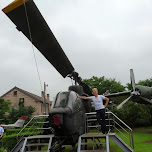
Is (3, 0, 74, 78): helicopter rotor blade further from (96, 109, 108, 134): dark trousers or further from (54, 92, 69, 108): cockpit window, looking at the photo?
(96, 109, 108, 134): dark trousers

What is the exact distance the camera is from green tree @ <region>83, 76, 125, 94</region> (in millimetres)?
42219

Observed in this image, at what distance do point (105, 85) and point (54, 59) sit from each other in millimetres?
37273

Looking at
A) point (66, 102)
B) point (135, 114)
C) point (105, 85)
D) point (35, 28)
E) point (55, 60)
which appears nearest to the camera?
point (35, 28)

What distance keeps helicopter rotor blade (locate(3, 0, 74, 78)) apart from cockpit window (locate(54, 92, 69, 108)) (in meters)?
1.24

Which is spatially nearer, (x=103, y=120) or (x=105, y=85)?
(x=103, y=120)

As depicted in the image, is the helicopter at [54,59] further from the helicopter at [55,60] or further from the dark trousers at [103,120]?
the dark trousers at [103,120]

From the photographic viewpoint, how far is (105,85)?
4284 cm

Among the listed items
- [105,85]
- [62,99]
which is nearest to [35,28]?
[62,99]

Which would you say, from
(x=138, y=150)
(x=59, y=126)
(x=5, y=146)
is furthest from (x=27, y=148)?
(x=138, y=150)

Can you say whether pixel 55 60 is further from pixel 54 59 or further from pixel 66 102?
pixel 66 102

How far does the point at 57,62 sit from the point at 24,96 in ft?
125

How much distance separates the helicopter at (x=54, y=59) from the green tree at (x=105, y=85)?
35.2 m

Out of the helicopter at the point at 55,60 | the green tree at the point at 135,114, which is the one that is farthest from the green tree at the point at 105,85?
the helicopter at the point at 55,60

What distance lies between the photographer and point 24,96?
4259 cm
